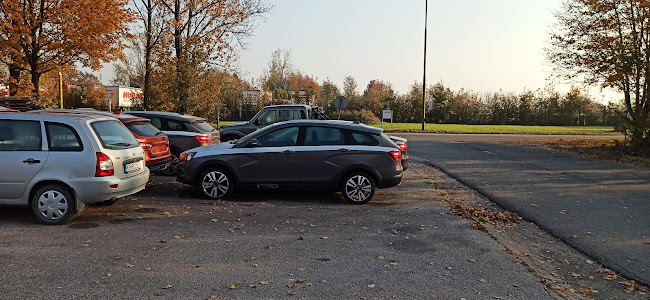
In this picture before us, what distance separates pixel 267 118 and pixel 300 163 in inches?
305

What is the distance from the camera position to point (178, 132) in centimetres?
1195

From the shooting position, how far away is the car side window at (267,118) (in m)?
16.3

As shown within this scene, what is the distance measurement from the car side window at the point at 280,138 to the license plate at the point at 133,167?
2082 millimetres

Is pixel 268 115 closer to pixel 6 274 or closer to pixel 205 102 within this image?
pixel 205 102

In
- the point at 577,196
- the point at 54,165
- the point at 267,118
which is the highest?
the point at 267,118

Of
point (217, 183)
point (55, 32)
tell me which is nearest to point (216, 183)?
point (217, 183)

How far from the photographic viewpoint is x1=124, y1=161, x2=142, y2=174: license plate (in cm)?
735

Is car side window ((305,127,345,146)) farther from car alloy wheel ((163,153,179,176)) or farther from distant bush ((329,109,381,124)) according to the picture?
distant bush ((329,109,381,124))

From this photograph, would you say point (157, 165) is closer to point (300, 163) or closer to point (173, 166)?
point (173, 166)

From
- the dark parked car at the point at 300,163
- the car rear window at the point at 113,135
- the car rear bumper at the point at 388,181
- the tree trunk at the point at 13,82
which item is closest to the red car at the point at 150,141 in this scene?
the dark parked car at the point at 300,163

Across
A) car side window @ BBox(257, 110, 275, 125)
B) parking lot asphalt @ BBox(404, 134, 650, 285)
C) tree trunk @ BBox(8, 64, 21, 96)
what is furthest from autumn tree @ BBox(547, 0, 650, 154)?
tree trunk @ BBox(8, 64, 21, 96)

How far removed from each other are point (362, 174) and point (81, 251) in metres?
A: 4.72

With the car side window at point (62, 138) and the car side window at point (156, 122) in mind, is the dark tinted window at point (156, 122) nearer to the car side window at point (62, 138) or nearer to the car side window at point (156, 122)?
the car side window at point (156, 122)

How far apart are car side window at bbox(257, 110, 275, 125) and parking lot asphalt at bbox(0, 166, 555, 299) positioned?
25.5 ft
